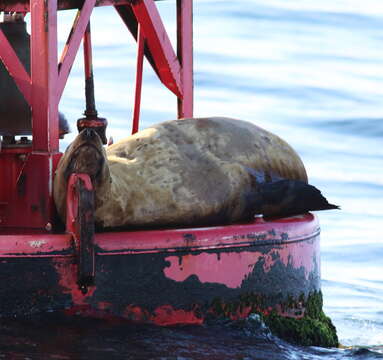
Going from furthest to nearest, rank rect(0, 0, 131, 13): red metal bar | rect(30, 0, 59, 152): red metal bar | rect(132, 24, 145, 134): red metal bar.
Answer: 1. rect(132, 24, 145, 134): red metal bar
2. rect(0, 0, 131, 13): red metal bar
3. rect(30, 0, 59, 152): red metal bar

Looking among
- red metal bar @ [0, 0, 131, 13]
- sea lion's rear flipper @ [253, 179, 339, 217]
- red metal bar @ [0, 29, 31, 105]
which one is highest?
red metal bar @ [0, 0, 131, 13]

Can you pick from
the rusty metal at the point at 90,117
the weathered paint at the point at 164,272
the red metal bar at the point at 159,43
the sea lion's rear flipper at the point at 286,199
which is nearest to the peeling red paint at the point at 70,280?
the weathered paint at the point at 164,272

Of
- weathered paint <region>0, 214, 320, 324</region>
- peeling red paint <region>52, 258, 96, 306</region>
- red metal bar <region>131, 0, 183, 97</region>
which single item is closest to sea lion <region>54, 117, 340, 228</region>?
weathered paint <region>0, 214, 320, 324</region>

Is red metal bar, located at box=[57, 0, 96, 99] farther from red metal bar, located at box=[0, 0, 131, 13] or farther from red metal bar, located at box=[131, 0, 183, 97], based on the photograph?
red metal bar, located at box=[131, 0, 183, 97]

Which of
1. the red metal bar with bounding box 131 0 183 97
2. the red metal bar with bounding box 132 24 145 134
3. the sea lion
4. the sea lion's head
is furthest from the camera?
the red metal bar with bounding box 132 24 145 134

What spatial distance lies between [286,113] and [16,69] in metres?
10.5

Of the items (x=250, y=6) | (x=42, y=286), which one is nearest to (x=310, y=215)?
(x=42, y=286)

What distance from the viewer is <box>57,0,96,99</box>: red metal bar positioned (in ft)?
23.0

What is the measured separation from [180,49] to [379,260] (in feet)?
12.6

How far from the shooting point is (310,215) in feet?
24.2

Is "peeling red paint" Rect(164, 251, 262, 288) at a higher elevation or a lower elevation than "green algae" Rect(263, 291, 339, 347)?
higher

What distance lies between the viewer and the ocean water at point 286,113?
6.32 meters

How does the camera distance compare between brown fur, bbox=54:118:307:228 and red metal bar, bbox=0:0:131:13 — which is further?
red metal bar, bbox=0:0:131:13

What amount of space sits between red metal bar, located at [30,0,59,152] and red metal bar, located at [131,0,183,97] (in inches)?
38.3
